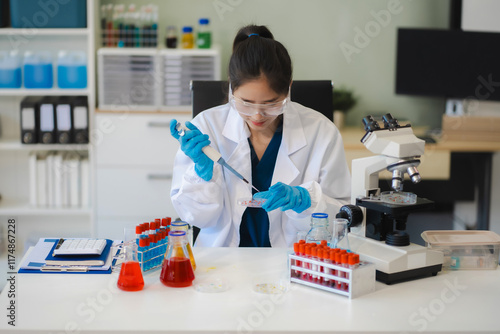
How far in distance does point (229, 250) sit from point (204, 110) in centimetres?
62

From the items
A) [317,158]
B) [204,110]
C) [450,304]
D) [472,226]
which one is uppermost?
[204,110]

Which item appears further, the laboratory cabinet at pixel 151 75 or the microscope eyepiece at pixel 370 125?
the laboratory cabinet at pixel 151 75

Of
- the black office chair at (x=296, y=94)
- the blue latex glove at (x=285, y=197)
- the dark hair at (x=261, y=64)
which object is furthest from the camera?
the black office chair at (x=296, y=94)

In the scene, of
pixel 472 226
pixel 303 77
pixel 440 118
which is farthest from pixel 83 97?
pixel 472 226

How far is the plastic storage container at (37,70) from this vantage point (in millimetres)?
3242

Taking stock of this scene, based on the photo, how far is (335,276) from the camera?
1.31 meters

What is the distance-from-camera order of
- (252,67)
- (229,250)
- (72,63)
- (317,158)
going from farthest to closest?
(72,63), (317,158), (252,67), (229,250)

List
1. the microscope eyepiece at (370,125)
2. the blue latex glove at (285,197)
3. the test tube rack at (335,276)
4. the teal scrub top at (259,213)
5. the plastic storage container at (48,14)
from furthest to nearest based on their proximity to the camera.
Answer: the plastic storage container at (48,14) → the teal scrub top at (259,213) → the blue latex glove at (285,197) → the microscope eyepiece at (370,125) → the test tube rack at (335,276)

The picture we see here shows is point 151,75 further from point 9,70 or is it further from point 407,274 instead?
point 407,274

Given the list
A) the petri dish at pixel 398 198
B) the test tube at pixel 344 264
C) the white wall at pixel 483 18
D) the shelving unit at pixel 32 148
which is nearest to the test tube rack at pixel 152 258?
the test tube at pixel 344 264

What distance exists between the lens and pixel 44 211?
10.8ft

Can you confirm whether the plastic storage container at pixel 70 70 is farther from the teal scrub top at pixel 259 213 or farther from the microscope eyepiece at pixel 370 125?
the microscope eyepiece at pixel 370 125

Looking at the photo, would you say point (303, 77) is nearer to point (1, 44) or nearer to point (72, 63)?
point (72, 63)

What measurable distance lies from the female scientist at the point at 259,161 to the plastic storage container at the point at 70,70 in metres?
1.52
